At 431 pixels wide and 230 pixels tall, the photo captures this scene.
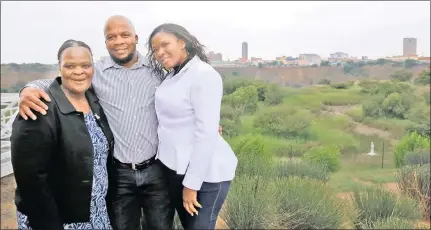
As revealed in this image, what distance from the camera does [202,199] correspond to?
1995mm

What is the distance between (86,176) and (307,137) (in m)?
15.1

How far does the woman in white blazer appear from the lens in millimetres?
1832

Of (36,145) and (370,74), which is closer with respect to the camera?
(36,145)

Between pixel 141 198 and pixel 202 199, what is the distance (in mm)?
320

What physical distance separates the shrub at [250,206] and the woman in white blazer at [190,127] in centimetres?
263

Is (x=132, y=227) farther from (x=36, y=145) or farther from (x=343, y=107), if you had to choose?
(x=343, y=107)

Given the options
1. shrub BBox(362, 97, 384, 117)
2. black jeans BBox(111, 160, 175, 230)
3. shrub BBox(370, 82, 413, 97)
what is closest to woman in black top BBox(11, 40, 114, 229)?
black jeans BBox(111, 160, 175, 230)

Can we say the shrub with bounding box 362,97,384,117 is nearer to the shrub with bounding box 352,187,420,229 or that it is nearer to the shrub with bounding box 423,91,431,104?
the shrub with bounding box 423,91,431,104

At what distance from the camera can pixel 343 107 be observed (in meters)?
23.4

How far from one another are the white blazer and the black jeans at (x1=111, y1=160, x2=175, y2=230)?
143 millimetres

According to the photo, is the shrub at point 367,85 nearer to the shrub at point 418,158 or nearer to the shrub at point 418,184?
the shrub at point 418,158

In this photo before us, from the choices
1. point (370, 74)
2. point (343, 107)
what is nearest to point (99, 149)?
point (343, 107)

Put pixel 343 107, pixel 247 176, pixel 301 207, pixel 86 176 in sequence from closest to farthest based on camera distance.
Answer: pixel 86 176 < pixel 301 207 < pixel 247 176 < pixel 343 107

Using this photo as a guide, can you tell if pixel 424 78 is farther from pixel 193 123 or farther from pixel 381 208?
pixel 193 123
